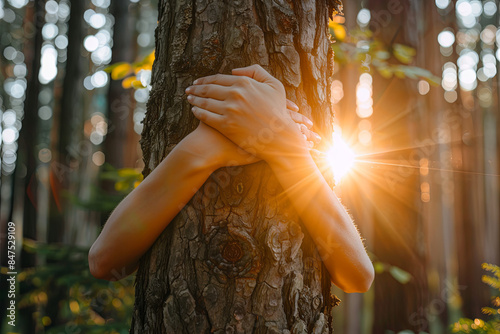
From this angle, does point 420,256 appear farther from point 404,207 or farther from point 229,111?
point 229,111

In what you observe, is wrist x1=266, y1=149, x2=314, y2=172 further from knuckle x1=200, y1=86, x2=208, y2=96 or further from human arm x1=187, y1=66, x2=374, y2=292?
knuckle x1=200, y1=86, x2=208, y2=96

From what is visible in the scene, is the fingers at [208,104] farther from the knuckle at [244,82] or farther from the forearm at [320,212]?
the forearm at [320,212]

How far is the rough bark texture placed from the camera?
1264mm

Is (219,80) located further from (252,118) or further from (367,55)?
(367,55)

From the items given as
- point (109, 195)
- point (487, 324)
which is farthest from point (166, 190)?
→ point (109, 195)

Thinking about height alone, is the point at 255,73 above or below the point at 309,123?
above

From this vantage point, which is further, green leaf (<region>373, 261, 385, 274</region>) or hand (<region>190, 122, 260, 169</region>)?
green leaf (<region>373, 261, 385, 274</region>)

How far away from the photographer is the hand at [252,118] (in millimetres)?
1310

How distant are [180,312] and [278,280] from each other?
1.21ft

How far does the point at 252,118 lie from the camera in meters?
1.31

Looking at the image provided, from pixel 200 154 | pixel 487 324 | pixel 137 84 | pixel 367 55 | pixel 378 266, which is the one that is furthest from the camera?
pixel 378 266

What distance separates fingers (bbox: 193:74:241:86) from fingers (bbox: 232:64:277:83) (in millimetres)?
41

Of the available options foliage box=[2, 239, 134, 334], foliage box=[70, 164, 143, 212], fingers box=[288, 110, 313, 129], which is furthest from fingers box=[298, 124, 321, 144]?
foliage box=[2, 239, 134, 334]

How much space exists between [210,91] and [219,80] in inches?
2.3
